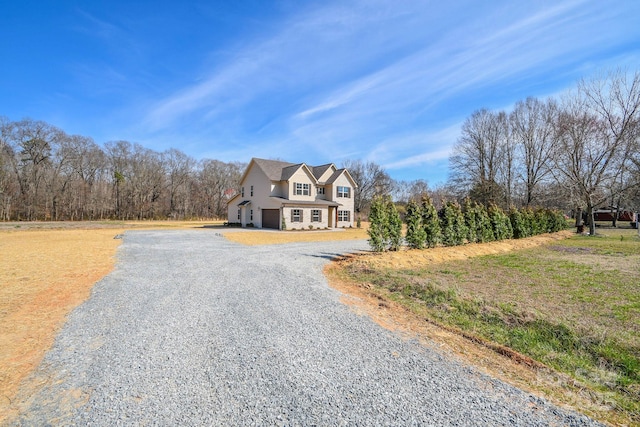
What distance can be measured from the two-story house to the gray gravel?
70.8ft

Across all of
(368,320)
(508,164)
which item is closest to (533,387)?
Result: (368,320)

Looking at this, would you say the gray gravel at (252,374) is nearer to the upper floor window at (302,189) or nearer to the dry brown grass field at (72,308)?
the dry brown grass field at (72,308)

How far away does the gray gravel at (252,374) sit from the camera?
2.61 meters

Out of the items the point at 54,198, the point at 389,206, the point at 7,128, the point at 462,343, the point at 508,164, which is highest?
the point at 7,128

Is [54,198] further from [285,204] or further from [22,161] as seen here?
[285,204]

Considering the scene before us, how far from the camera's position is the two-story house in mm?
27781

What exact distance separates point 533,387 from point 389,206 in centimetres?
999

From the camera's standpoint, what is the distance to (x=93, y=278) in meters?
7.88

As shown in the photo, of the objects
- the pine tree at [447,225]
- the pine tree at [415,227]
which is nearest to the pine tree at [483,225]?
the pine tree at [447,225]

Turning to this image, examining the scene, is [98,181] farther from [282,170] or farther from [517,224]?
[517,224]

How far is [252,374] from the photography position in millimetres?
3252

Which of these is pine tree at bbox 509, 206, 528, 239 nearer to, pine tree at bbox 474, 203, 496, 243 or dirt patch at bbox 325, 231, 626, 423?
pine tree at bbox 474, 203, 496, 243

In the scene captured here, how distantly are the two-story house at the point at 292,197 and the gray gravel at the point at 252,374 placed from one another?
21.6 meters

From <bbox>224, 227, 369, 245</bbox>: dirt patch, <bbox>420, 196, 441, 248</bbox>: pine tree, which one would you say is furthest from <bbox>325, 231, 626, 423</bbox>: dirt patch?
<bbox>224, 227, 369, 245</bbox>: dirt patch
